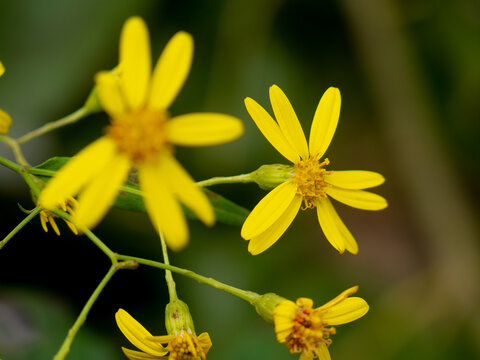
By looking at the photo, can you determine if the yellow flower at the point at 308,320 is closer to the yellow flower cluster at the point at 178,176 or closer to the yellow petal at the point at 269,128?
the yellow flower cluster at the point at 178,176

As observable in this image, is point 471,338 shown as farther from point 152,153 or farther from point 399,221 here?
point 152,153

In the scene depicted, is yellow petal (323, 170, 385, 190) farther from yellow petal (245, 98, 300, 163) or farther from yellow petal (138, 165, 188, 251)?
yellow petal (138, 165, 188, 251)

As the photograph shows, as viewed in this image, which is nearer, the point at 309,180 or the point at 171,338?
the point at 171,338

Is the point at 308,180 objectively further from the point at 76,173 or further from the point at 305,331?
the point at 76,173

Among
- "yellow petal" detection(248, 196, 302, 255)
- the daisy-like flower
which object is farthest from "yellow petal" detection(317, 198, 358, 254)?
the daisy-like flower

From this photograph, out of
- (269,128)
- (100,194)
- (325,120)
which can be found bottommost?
(100,194)

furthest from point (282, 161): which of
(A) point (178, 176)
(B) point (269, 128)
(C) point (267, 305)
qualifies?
(A) point (178, 176)
